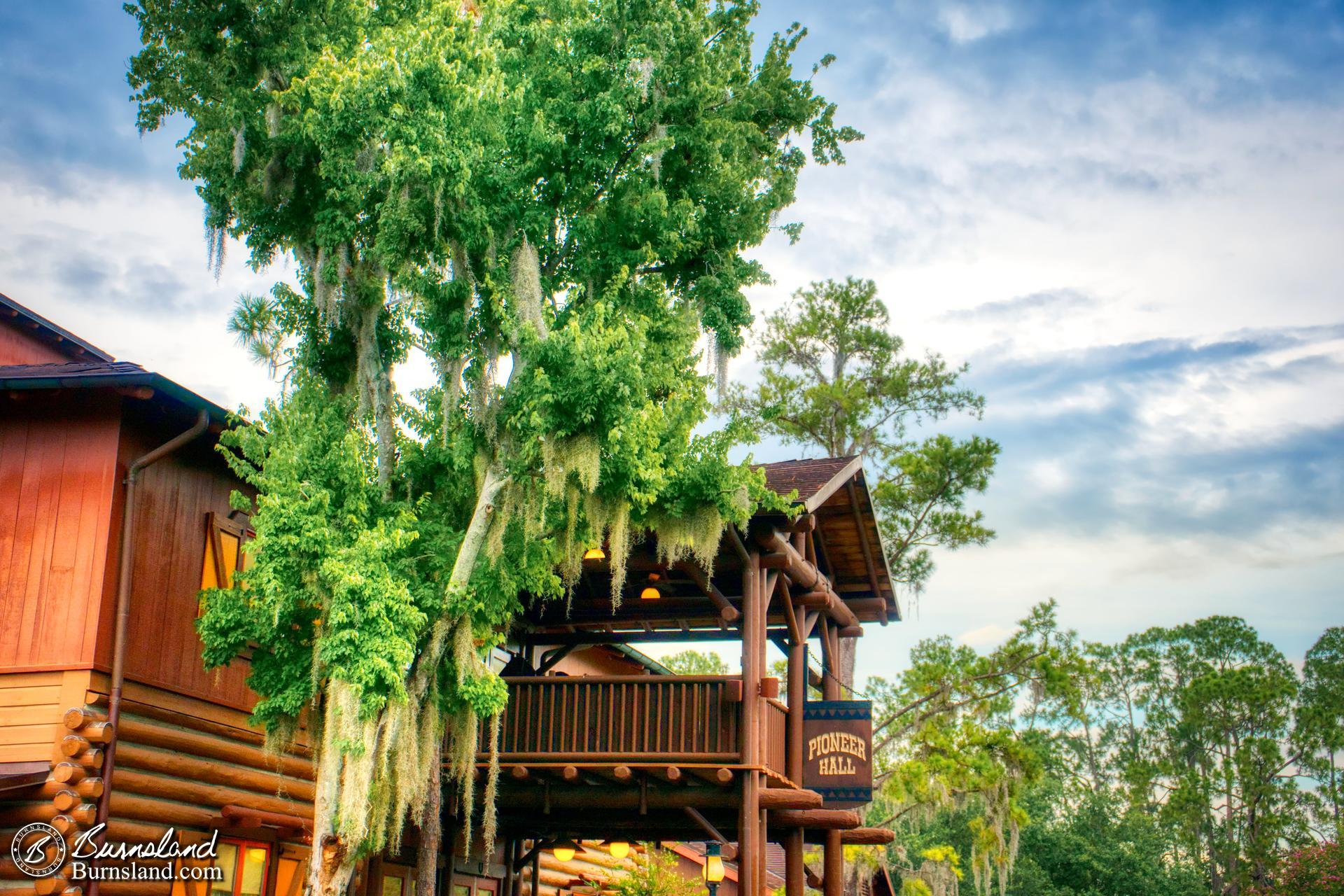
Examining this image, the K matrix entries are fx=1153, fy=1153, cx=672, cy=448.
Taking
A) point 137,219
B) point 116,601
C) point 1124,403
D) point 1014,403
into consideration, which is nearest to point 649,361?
point 116,601

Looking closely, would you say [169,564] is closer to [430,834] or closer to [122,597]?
[122,597]

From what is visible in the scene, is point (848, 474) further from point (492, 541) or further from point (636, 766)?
point (492, 541)

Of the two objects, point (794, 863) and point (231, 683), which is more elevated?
point (231, 683)

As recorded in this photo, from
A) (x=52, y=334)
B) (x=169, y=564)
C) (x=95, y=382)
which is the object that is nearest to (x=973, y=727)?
(x=169, y=564)

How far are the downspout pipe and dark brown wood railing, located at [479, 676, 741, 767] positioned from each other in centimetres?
466

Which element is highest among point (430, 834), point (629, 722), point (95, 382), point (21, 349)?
point (21, 349)

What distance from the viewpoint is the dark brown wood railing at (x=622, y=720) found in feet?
44.9

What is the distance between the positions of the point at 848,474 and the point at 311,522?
26.9 ft

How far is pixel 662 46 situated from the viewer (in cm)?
1169

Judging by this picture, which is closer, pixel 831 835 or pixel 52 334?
pixel 52 334

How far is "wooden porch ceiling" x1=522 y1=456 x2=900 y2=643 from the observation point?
593 inches

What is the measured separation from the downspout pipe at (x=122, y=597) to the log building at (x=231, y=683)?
27 mm

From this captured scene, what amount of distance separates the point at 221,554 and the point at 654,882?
10.8 metres

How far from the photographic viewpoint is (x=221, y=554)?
1299cm
